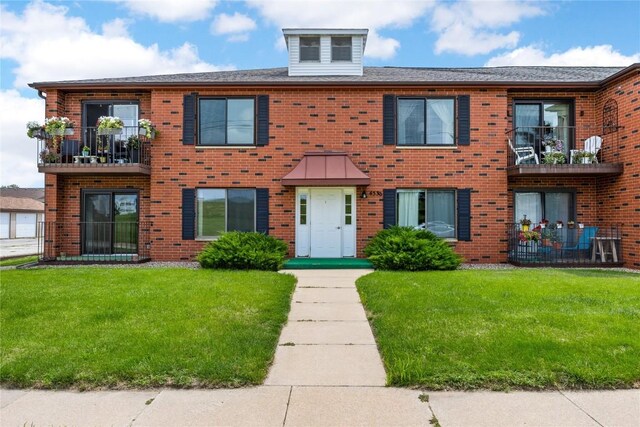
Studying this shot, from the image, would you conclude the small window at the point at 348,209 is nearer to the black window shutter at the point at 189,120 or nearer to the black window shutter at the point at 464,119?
the black window shutter at the point at 464,119

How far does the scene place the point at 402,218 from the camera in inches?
573

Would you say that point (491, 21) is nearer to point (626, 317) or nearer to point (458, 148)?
point (458, 148)

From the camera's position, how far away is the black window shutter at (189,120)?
1451cm

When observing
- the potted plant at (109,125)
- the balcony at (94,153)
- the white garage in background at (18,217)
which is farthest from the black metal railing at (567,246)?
the white garage in background at (18,217)

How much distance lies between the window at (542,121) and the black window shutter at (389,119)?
428cm

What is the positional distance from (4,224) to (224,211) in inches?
1373

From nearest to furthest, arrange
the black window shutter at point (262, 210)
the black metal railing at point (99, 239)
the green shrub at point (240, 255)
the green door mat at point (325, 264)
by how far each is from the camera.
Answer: the green shrub at point (240, 255) → the green door mat at point (325, 264) → the black window shutter at point (262, 210) → the black metal railing at point (99, 239)

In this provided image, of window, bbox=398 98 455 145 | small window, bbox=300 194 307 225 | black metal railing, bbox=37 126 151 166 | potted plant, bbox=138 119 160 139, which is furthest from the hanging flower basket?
window, bbox=398 98 455 145

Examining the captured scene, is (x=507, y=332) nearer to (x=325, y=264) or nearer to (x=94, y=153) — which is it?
(x=325, y=264)

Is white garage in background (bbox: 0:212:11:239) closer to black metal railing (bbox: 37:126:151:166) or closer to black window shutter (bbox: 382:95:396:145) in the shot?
black metal railing (bbox: 37:126:151:166)

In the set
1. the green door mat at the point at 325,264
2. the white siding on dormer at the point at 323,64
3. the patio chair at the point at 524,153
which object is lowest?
the green door mat at the point at 325,264

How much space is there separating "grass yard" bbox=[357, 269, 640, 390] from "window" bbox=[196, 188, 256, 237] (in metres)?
6.30

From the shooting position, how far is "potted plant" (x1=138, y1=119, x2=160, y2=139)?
14.0m

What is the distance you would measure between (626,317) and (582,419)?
351 cm
